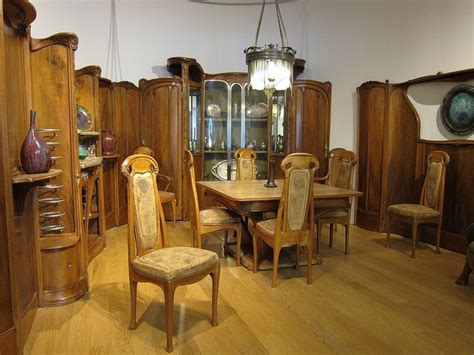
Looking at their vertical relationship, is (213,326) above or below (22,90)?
below

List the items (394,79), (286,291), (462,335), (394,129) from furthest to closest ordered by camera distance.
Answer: (394,79), (394,129), (286,291), (462,335)

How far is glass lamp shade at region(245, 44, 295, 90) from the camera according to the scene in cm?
330

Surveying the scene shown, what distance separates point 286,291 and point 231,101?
3.23m

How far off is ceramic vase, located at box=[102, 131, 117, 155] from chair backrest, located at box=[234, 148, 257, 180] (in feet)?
4.71

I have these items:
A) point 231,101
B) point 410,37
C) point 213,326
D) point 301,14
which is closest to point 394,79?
point 410,37

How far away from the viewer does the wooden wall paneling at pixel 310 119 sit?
208 inches

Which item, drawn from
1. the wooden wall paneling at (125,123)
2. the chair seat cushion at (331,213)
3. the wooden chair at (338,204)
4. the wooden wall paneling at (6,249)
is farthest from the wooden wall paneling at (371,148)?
the wooden wall paneling at (6,249)

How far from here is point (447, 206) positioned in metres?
4.23

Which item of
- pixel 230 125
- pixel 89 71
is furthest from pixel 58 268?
pixel 230 125

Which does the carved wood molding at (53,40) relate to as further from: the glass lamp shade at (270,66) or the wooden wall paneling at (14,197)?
the glass lamp shade at (270,66)

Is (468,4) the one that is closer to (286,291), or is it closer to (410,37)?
(410,37)

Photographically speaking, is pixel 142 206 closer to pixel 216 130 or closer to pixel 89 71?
pixel 89 71

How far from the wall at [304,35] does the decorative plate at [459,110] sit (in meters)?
0.64

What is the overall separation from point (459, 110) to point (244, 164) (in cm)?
237
